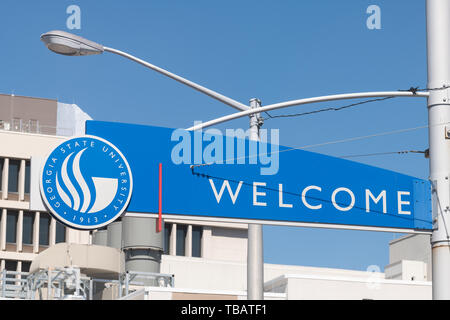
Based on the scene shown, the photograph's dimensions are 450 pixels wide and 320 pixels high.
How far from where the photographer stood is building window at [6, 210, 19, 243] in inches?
2448

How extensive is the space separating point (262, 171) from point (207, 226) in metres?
57.0

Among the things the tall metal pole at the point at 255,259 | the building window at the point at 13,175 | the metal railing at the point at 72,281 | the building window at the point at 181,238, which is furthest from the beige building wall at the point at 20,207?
the tall metal pole at the point at 255,259

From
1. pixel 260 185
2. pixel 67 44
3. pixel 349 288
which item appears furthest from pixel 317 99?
pixel 349 288

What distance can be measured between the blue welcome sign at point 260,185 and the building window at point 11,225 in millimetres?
52907

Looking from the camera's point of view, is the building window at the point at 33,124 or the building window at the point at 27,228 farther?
the building window at the point at 33,124

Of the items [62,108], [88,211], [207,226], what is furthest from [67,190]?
[62,108]

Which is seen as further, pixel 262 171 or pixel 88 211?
pixel 262 171

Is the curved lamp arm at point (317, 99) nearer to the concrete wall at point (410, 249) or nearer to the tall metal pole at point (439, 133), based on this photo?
the tall metal pole at point (439, 133)

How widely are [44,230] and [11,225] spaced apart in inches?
85.4

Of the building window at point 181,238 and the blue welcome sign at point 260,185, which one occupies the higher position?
the building window at point 181,238

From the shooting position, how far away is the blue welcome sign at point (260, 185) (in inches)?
429
